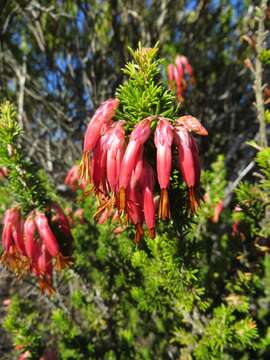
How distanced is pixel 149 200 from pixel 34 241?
916mm

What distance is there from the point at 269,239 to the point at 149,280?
72cm

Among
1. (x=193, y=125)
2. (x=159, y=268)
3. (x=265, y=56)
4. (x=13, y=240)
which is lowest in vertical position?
(x=159, y=268)

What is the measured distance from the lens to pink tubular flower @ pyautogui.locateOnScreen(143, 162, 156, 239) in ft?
4.15

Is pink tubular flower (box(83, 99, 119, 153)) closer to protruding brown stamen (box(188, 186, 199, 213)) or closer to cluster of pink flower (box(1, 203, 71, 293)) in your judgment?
protruding brown stamen (box(188, 186, 199, 213))

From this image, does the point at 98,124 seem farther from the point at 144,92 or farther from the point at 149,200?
the point at 149,200

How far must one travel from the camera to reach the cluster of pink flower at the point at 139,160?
1199 millimetres

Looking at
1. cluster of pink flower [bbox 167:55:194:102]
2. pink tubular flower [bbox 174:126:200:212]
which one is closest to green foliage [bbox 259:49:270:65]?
pink tubular flower [bbox 174:126:200:212]

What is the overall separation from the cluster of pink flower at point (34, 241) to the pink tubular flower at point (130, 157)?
0.79 meters

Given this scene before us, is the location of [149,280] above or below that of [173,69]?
below

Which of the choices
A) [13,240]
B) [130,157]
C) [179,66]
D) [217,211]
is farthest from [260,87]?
[179,66]

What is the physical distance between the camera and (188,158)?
47.9 inches

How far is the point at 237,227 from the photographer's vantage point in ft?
8.20

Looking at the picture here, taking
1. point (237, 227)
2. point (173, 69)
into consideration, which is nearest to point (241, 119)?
point (173, 69)

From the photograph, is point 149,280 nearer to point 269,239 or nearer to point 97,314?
point 269,239
